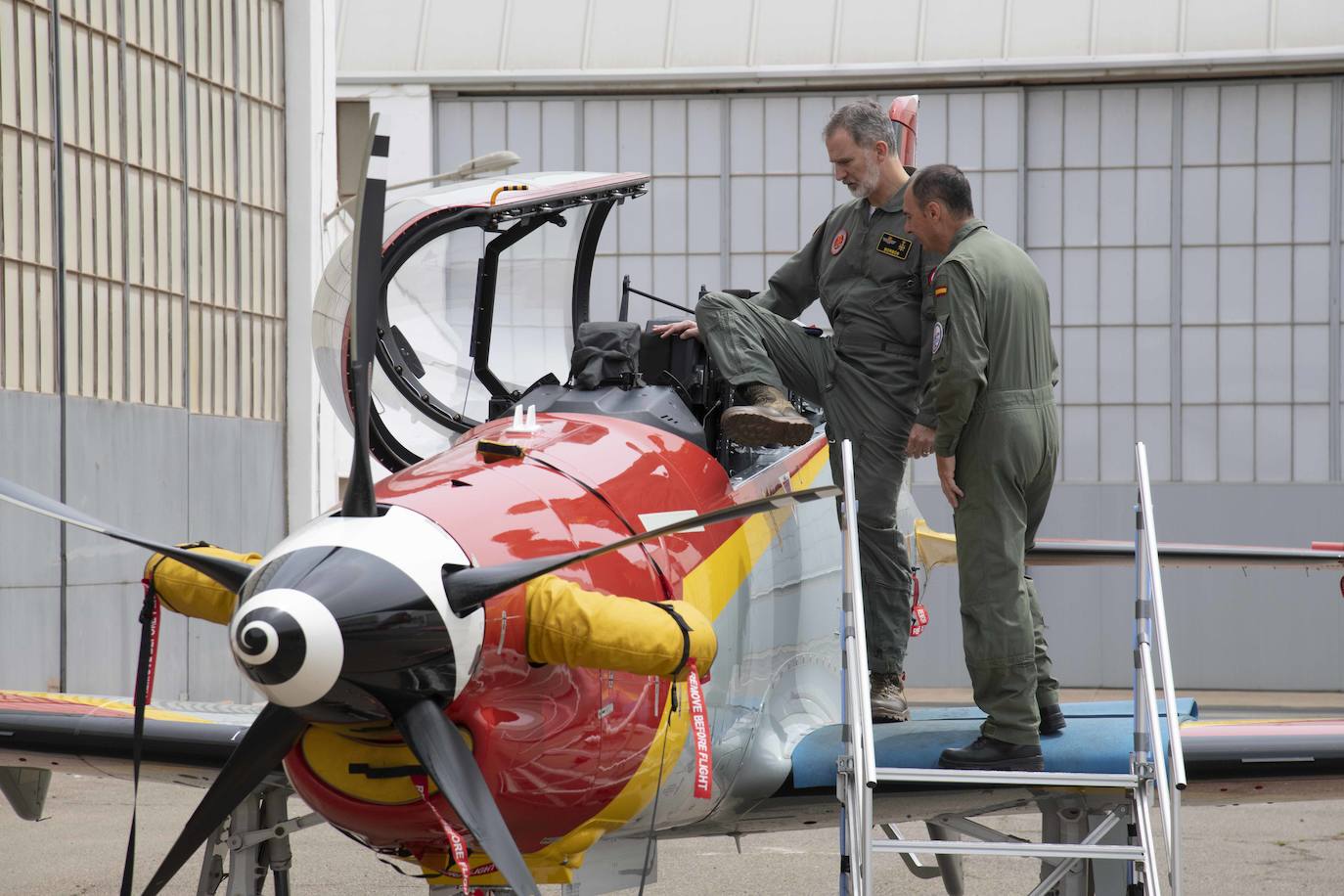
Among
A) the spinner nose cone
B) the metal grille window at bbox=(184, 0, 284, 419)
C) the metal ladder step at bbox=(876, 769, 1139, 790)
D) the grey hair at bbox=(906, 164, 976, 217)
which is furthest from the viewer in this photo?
the metal grille window at bbox=(184, 0, 284, 419)

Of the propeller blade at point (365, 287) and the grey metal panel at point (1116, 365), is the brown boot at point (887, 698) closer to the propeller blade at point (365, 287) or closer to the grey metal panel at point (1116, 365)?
the propeller blade at point (365, 287)

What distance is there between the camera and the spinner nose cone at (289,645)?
3.29 metres

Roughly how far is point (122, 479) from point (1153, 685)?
10.8m

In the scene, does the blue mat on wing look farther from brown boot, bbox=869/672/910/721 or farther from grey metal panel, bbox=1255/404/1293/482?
grey metal panel, bbox=1255/404/1293/482

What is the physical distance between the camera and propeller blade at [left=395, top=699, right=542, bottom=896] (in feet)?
11.6

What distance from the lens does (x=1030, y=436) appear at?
16.1 ft

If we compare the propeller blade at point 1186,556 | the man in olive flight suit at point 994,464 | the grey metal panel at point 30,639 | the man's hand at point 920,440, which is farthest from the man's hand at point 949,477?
the grey metal panel at point 30,639

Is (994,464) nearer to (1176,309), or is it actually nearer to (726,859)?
(726,859)

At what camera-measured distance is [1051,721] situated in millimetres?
5363

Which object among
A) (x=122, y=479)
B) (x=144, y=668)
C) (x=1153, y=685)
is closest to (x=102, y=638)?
(x=122, y=479)

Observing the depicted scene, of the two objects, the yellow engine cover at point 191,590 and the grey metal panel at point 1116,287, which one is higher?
the grey metal panel at point 1116,287

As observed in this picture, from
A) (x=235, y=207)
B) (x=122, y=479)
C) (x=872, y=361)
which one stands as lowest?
(x=122, y=479)

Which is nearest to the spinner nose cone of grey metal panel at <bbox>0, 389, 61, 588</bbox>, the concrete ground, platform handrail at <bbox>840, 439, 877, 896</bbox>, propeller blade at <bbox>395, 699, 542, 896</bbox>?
propeller blade at <bbox>395, 699, 542, 896</bbox>

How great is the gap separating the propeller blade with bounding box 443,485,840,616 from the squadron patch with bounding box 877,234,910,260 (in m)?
2.11
